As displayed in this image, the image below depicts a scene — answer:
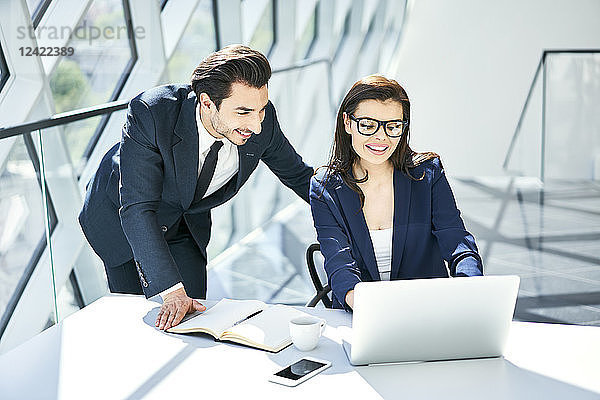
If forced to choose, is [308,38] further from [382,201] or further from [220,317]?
[220,317]

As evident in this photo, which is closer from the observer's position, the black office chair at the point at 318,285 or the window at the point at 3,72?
the black office chair at the point at 318,285

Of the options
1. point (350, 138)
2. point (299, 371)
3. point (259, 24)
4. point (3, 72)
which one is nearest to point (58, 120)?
point (3, 72)

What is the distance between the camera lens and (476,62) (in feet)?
36.2

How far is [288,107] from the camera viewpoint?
6.36 m

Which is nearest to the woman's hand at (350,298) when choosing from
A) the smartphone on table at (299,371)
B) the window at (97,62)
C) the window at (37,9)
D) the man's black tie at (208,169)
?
the smartphone on table at (299,371)

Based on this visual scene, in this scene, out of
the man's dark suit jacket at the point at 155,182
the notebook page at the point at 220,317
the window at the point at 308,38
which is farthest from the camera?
the window at the point at 308,38

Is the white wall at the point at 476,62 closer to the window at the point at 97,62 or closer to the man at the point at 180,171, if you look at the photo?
the window at the point at 97,62

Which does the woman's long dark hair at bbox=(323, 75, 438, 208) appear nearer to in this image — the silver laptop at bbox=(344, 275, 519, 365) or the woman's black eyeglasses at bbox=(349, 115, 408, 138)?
the woman's black eyeglasses at bbox=(349, 115, 408, 138)

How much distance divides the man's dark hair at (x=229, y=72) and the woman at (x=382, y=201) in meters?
0.36

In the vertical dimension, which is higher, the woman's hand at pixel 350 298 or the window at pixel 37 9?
the window at pixel 37 9

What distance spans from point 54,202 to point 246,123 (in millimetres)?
1476

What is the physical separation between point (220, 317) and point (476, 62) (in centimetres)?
970

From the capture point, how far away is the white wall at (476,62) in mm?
10820

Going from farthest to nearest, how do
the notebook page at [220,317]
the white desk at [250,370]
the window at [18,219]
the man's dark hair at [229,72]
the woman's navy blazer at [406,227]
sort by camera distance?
the window at [18,219] < the woman's navy blazer at [406,227] < the man's dark hair at [229,72] < the notebook page at [220,317] < the white desk at [250,370]
